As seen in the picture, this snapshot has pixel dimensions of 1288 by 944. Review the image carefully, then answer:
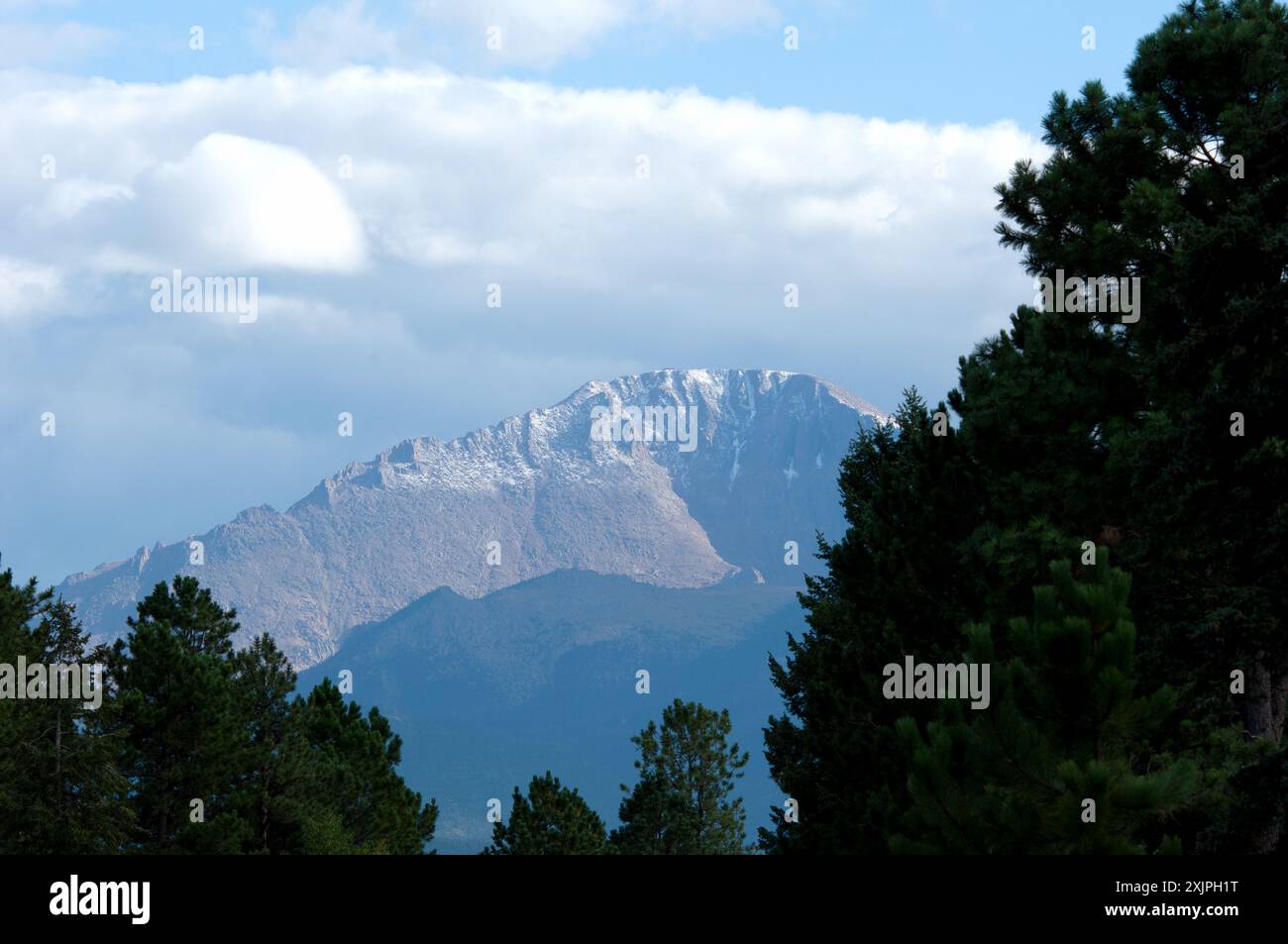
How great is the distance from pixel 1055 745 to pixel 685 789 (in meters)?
65.2

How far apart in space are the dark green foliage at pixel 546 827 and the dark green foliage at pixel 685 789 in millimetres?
3769

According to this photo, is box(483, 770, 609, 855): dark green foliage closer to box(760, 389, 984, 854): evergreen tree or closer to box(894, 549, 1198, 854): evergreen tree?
box(760, 389, 984, 854): evergreen tree

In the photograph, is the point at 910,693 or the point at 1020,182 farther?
the point at 910,693

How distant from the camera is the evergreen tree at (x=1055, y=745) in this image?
15734 mm

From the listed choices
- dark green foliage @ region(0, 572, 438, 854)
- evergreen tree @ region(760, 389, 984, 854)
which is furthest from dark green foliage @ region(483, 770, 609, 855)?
evergreen tree @ region(760, 389, 984, 854)

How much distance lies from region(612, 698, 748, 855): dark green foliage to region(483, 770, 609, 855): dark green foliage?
377cm

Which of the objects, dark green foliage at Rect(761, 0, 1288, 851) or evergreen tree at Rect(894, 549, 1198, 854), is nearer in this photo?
evergreen tree at Rect(894, 549, 1198, 854)

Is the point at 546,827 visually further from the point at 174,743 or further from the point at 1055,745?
the point at 1055,745

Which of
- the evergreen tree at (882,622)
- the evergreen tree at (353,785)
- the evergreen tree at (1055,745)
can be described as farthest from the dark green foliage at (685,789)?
the evergreen tree at (1055,745)

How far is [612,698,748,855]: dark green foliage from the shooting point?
78.7 m
